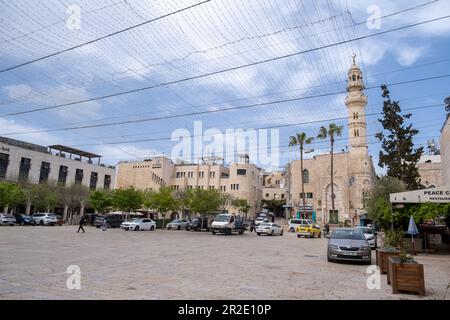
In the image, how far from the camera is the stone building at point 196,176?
76250 millimetres

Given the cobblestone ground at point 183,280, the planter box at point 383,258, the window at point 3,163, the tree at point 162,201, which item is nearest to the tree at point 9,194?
the window at point 3,163

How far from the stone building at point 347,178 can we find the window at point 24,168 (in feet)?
156

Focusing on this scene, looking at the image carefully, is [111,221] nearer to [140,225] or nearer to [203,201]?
[140,225]

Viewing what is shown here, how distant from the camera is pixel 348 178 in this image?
64.8 m

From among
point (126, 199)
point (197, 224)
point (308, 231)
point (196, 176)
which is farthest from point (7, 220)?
point (196, 176)

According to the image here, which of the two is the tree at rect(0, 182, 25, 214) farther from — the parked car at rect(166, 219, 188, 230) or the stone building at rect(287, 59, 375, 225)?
the stone building at rect(287, 59, 375, 225)

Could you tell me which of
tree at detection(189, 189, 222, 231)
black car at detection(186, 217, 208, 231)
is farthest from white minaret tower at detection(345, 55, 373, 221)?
black car at detection(186, 217, 208, 231)

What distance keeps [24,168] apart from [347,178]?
5758cm

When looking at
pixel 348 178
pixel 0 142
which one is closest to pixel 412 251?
pixel 348 178

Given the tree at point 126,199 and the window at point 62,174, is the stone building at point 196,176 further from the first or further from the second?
the tree at point 126,199

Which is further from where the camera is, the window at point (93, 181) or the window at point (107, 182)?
the window at point (107, 182)
